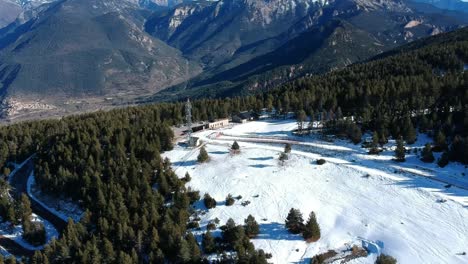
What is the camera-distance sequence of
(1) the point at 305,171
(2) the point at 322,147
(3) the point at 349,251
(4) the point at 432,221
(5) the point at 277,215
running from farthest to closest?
(2) the point at 322,147 → (1) the point at 305,171 → (5) the point at 277,215 → (4) the point at 432,221 → (3) the point at 349,251

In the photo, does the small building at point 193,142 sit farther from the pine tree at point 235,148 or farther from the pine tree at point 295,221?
the pine tree at point 295,221

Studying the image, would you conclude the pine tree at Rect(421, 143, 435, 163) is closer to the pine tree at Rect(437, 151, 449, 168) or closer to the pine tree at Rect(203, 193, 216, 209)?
the pine tree at Rect(437, 151, 449, 168)

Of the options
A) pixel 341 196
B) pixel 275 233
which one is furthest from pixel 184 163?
pixel 341 196

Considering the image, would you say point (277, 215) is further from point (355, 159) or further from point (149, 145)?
point (149, 145)

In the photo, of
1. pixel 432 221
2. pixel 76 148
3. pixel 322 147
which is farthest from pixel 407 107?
pixel 76 148

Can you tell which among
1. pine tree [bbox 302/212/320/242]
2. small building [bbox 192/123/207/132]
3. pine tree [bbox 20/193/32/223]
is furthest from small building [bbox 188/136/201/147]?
pine tree [bbox 302/212/320/242]

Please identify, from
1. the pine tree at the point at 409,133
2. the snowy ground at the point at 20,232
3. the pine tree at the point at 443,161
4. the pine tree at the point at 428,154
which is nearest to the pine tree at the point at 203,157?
the snowy ground at the point at 20,232
